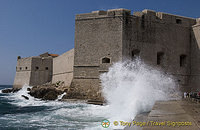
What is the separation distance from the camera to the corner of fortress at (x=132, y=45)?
12.1 meters

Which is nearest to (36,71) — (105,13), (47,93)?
(47,93)

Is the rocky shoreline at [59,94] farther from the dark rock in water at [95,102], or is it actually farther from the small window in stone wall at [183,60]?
the small window in stone wall at [183,60]

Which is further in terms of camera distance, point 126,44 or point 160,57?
point 160,57

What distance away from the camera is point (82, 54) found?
496 inches

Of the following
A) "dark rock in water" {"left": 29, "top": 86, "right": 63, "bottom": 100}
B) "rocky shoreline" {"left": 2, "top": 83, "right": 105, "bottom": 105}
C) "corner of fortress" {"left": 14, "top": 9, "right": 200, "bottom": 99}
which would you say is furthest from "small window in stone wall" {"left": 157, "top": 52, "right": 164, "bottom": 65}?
"dark rock in water" {"left": 29, "top": 86, "right": 63, "bottom": 100}

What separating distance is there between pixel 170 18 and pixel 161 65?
11.4 feet

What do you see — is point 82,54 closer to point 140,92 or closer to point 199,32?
point 140,92

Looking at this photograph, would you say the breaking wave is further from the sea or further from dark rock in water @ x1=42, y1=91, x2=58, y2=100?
dark rock in water @ x1=42, y1=91, x2=58, y2=100

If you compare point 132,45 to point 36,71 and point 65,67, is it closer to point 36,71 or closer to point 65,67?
point 65,67

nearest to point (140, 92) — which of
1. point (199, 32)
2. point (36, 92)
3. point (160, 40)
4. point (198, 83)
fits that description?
point (160, 40)

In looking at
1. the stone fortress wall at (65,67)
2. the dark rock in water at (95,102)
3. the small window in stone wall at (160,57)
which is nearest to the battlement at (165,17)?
the small window in stone wall at (160,57)

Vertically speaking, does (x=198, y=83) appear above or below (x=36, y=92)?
above

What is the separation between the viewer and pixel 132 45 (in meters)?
12.3

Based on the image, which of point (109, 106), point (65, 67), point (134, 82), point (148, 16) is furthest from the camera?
point (65, 67)
